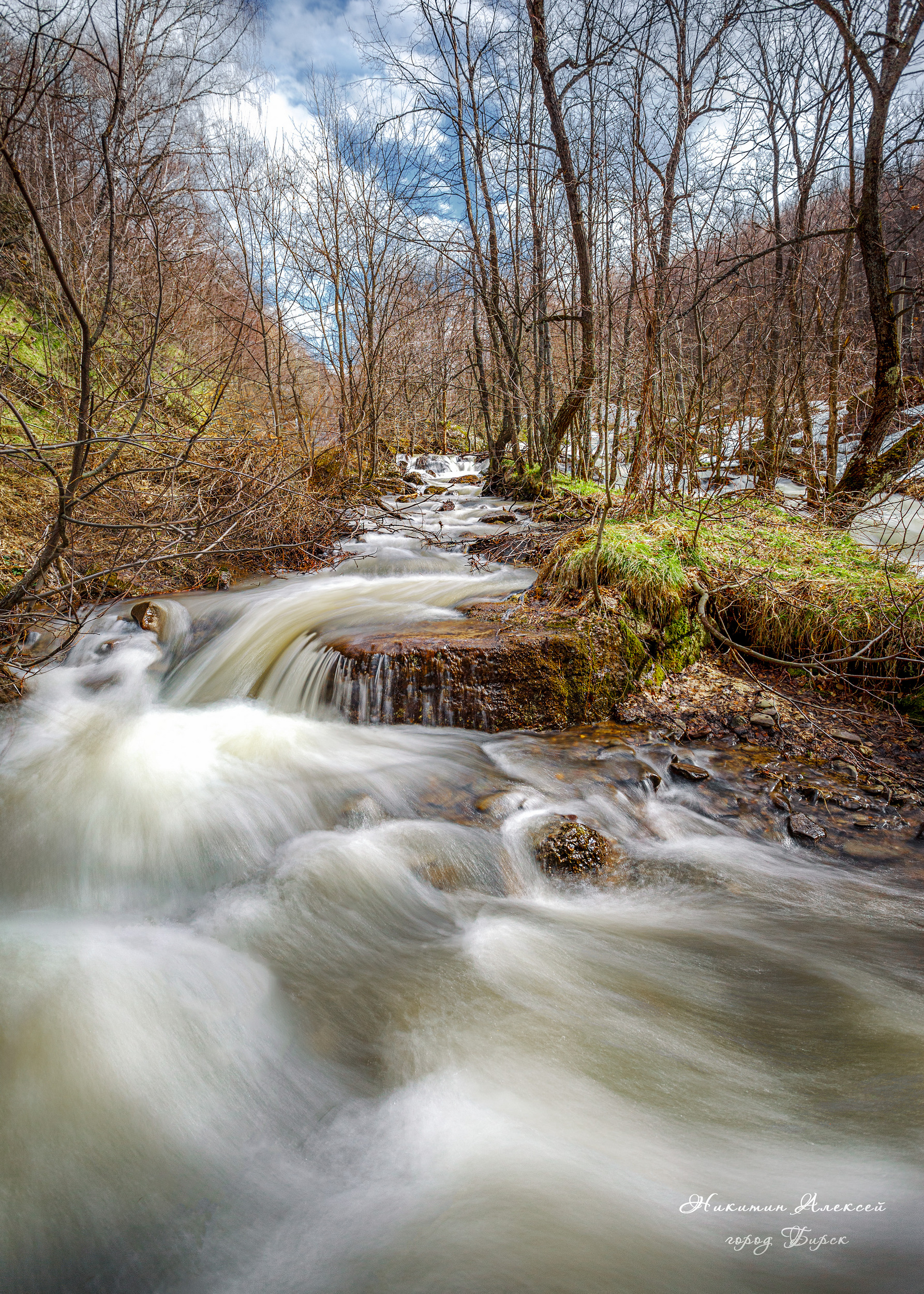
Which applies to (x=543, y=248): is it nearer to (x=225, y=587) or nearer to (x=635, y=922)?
(x=225, y=587)

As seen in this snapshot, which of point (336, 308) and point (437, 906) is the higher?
point (336, 308)

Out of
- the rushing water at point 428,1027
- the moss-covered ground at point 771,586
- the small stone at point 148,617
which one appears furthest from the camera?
the small stone at point 148,617

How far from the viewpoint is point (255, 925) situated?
2770 mm

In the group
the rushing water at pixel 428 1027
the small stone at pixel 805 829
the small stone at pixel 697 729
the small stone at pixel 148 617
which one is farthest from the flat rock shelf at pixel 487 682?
the small stone at pixel 148 617

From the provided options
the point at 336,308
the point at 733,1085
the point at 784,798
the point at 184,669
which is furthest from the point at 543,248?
the point at 733,1085

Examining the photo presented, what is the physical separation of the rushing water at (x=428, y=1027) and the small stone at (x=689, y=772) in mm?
90

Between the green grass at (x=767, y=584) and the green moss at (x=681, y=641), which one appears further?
the green moss at (x=681, y=641)

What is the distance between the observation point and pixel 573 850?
10.4ft

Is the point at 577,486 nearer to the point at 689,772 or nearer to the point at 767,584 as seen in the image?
the point at 767,584

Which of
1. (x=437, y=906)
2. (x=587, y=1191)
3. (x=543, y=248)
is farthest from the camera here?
(x=543, y=248)

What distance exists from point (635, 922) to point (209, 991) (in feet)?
6.37

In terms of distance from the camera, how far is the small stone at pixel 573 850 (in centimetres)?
311

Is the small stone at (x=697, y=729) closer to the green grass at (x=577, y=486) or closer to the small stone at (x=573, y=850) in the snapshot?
the small stone at (x=573, y=850)

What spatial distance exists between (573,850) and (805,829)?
54.4 inches
